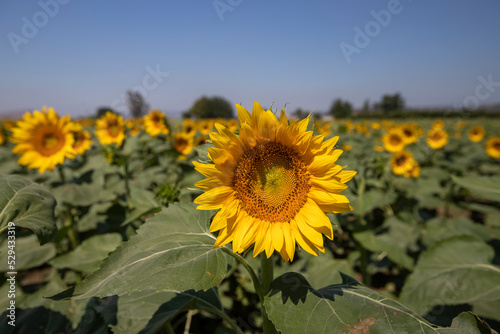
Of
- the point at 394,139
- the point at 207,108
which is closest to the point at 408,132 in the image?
the point at 394,139

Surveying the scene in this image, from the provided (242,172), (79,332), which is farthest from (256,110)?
(79,332)

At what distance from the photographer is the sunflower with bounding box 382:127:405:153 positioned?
6602mm

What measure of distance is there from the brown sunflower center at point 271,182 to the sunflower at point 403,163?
4.80m

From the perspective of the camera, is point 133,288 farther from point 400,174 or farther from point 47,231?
point 400,174

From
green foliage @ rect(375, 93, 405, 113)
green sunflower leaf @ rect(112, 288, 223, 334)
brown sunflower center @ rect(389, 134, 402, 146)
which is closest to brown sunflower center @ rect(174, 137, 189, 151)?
green sunflower leaf @ rect(112, 288, 223, 334)

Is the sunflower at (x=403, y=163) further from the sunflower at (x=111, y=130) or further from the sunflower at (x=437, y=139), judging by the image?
the sunflower at (x=111, y=130)

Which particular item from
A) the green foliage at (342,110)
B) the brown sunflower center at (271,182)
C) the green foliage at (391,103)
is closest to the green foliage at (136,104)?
the brown sunflower center at (271,182)

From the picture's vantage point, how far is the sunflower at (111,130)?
4062 mm

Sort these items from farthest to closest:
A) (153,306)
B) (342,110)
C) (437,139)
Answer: (342,110) → (437,139) → (153,306)

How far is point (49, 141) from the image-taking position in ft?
11.3

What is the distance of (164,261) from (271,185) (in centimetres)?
62

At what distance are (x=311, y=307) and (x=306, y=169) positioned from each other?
620 millimetres

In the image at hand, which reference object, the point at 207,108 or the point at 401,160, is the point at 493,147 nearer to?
the point at 401,160

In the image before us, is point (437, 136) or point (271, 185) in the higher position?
point (271, 185)
